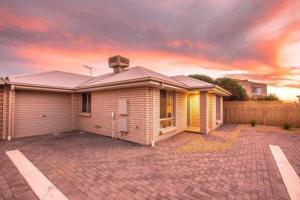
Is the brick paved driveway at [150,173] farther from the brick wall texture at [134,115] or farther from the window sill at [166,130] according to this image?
the window sill at [166,130]

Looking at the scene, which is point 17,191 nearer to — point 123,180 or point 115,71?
point 123,180

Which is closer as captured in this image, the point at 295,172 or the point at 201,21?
the point at 295,172

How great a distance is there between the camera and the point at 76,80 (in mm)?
11117

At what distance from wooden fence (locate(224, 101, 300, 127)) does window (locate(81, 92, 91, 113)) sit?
12.8 meters

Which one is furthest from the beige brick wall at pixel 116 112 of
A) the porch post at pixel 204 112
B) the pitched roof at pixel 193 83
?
the porch post at pixel 204 112

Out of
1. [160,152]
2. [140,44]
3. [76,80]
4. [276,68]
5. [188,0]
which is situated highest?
[188,0]

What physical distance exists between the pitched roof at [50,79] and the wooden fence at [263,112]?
46.9 feet

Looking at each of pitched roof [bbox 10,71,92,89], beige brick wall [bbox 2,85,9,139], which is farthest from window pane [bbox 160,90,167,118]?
beige brick wall [bbox 2,85,9,139]

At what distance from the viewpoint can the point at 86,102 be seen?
9.90 m

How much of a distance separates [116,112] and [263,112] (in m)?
13.2

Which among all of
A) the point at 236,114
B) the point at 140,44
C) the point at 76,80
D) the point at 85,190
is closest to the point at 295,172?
the point at 85,190

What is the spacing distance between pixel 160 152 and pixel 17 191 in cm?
415

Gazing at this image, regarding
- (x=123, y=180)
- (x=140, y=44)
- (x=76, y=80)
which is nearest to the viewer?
(x=123, y=180)

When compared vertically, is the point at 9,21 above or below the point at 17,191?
above
